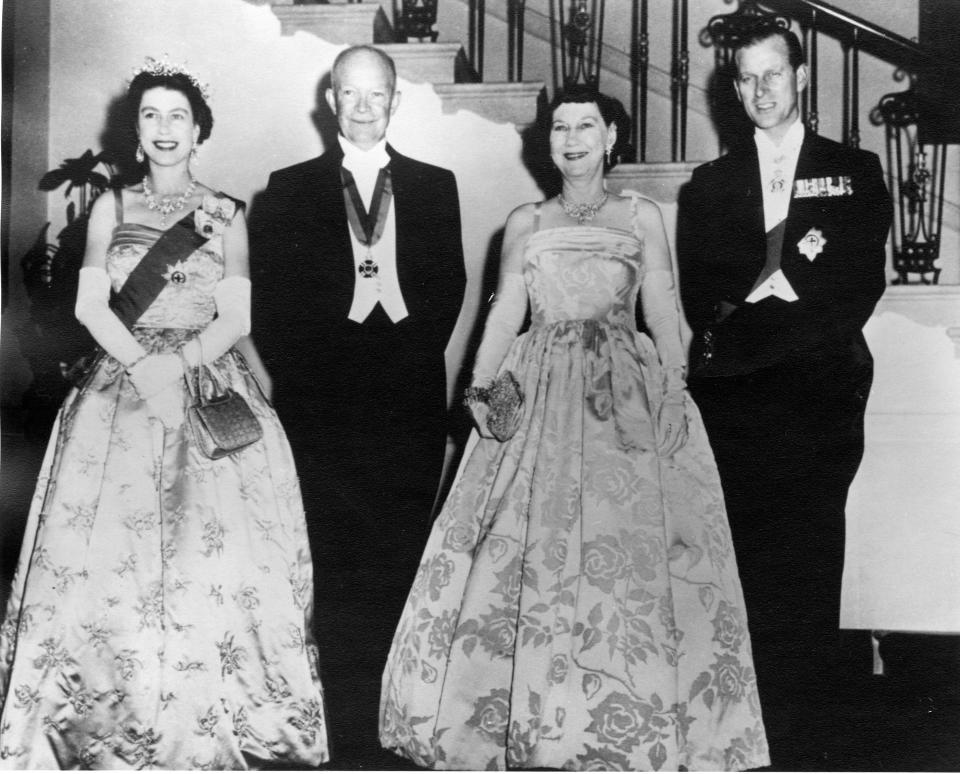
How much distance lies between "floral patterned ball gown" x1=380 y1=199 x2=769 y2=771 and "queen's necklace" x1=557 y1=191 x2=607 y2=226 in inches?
3.8

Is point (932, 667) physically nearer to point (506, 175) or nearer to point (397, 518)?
point (397, 518)

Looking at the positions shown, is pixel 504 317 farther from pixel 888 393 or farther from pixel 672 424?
pixel 888 393

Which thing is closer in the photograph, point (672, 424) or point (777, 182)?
point (672, 424)

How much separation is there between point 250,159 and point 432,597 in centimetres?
124

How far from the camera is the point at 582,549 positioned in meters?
2.49

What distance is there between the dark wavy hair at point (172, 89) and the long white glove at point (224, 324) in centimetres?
39

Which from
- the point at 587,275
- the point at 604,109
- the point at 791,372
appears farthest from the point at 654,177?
the point at 791,372

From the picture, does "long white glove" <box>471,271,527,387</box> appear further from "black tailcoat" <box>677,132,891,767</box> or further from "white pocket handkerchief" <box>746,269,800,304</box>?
"white pocket handkerchief" <box>746,269,800,304</box>

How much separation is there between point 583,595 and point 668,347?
644 mm

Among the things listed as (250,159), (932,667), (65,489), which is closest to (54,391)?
(65,489)

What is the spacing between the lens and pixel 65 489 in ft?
8.63

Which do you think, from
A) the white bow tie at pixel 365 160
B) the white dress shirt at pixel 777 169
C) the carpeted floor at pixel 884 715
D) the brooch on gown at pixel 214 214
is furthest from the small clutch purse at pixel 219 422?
the white dress shirt at pixel 777 169

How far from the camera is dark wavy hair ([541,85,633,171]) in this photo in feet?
9.21

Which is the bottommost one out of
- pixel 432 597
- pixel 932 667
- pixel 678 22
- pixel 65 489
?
pixel 932 667
